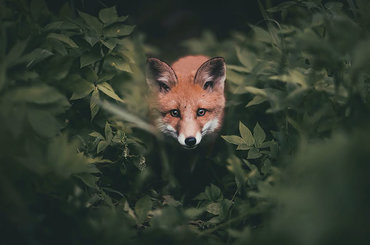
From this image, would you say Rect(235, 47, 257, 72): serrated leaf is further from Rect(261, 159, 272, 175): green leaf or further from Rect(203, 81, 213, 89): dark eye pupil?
Rect(261, 159, 272, 175): green leaf

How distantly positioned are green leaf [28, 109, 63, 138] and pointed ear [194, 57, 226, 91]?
56.9 inches

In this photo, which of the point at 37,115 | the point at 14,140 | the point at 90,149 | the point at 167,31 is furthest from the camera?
the point at 167,31

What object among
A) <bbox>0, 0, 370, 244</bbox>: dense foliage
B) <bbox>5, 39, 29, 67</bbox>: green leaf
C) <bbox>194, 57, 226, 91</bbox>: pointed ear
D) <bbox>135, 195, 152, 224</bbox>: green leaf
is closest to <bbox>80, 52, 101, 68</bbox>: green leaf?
<bbox>0, 0, 370, 244</bbox>: dense foliage

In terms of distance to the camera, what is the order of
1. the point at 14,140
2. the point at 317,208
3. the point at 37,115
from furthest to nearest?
the point at 37,115 → the point at 14,140 → the point at 317,208

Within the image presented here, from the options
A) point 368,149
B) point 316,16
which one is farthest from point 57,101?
point 316,16

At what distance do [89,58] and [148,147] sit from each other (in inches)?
33.5

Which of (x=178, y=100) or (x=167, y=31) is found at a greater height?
(x=167, y=31)

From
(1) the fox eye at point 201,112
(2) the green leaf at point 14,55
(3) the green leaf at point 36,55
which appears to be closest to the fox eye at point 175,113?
(1) the fox eye at point 201,112

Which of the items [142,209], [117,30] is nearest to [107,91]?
[117,30]

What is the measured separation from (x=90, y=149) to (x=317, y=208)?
150 centimetres

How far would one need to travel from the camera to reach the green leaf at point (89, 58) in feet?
6.64

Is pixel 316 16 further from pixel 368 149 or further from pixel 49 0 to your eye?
pixel 49 0

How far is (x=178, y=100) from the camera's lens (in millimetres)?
2566

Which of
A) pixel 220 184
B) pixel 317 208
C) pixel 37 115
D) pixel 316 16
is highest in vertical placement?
pixel 316 16
